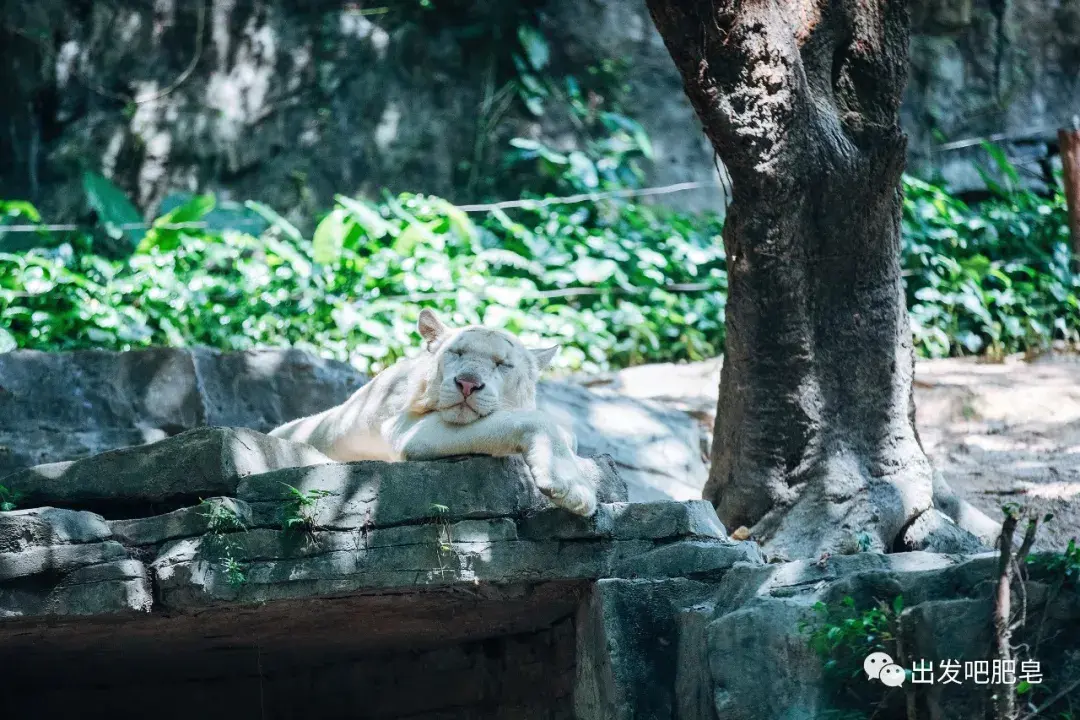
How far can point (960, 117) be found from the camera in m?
13.4

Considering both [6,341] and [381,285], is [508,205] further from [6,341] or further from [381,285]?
[6,341]

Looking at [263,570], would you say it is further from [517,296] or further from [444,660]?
[517,296]

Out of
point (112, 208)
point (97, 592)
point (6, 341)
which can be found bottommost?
point (97, 592)

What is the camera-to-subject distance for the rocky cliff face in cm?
1230

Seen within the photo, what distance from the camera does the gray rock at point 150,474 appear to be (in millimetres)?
4844

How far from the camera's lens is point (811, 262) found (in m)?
6.06

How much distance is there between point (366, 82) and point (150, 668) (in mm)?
7800

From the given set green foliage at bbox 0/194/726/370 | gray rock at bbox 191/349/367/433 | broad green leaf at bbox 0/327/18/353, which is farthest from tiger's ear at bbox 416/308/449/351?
broad green leaf at bbox 0/327/18/353

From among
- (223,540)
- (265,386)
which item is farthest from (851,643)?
(265,386)

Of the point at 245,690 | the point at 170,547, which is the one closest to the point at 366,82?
the point at 245,690

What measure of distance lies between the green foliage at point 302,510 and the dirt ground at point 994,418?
3.91 meters

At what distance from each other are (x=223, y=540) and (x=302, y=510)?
12.1 inches

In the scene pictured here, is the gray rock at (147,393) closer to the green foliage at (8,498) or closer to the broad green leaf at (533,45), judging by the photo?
the green foliage at (8,498)

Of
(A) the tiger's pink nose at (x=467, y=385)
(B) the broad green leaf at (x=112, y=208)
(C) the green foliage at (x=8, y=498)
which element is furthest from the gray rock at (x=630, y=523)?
(B) the broad green leaf at (x=112, y=208)
